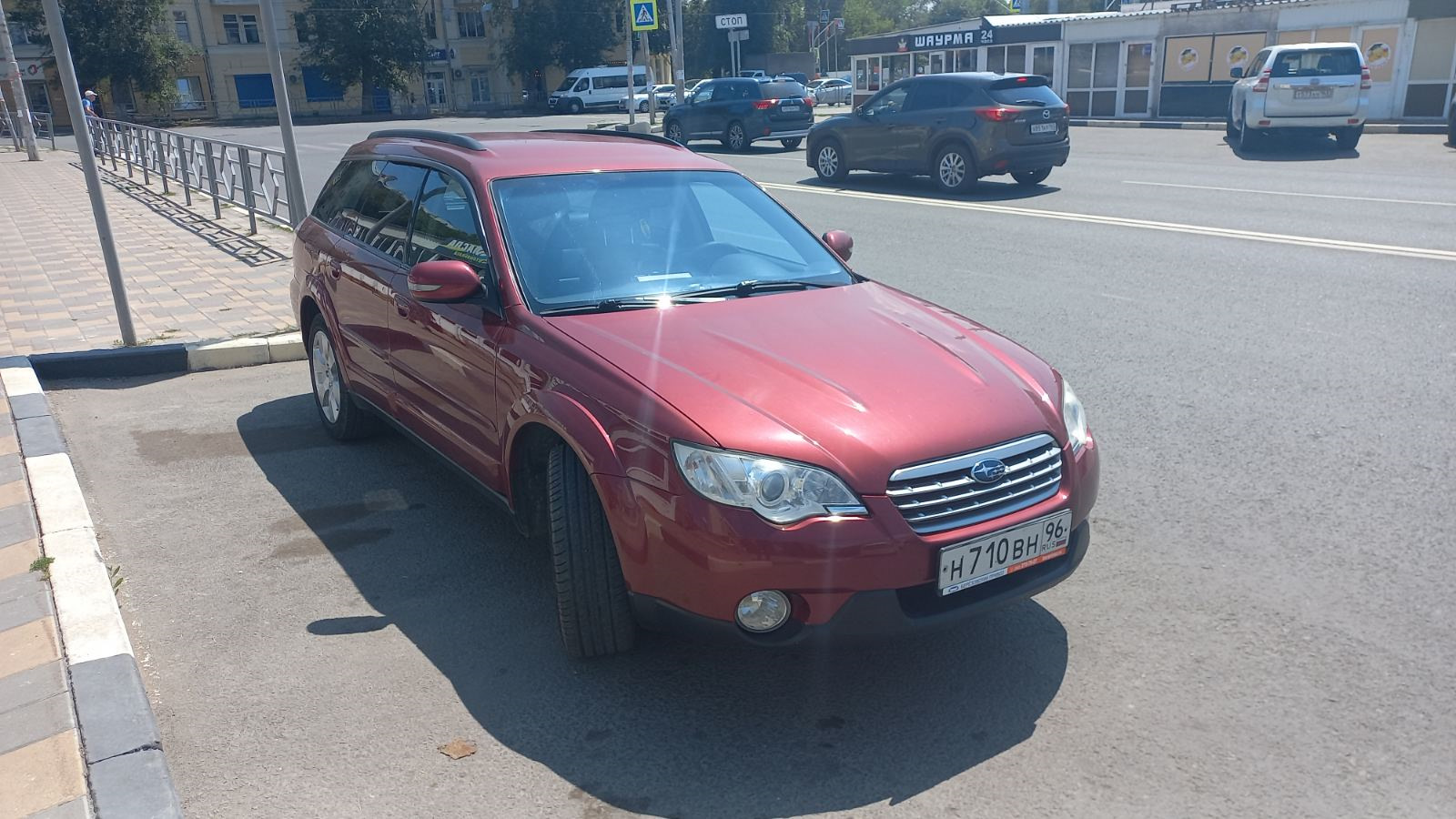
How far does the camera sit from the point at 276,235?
13766 mm

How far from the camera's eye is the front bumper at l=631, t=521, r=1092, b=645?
10.5ft

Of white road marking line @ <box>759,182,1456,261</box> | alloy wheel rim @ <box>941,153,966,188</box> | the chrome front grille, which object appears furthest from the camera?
alloy wheel rim @ <box>941,153,966,188</box>

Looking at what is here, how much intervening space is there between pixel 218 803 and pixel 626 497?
140 centimetres

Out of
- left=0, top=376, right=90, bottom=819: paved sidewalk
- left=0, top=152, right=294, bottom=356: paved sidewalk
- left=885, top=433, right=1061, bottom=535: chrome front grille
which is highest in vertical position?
left=885, top=433, right=1061, bottom=535: chrome front grille

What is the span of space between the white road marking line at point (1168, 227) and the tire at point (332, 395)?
881 centimetres

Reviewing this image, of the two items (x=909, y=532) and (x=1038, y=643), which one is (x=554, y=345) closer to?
(x=909, y=532)

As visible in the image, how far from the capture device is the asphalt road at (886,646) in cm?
311

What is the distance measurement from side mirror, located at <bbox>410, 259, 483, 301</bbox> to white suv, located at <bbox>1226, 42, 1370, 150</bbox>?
1961 cm

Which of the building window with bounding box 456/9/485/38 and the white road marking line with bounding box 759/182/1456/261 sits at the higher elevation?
the building window with bounding box 456/9/485/38

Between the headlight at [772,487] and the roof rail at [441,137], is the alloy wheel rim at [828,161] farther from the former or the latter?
the headlight at [772,487]

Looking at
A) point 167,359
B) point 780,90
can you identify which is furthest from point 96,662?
point 780,90

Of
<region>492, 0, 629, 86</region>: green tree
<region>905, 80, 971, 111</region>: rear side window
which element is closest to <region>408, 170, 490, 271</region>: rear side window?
<region>905, 80, 971, 111</region>: rear side window

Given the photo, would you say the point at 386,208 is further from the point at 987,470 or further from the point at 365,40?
the point at 365,40

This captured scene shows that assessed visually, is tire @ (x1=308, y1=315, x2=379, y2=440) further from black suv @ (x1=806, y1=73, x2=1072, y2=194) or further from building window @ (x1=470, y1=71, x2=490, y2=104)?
building window @ (x1=470, y1=71, x2=490, y2=104)
